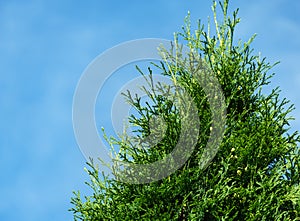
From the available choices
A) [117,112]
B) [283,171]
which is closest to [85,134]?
[117,112]

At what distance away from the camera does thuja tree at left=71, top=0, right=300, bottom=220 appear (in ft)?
34.6

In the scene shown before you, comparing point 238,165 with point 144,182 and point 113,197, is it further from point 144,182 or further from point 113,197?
point 113,197

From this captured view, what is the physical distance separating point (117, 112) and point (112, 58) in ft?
4.55

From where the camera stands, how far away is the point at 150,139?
1171 centimetres

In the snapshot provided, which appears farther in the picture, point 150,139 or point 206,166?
point 150,139

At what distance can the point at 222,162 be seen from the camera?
1065 centimetres

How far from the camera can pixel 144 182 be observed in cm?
1095

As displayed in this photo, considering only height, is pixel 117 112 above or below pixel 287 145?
above

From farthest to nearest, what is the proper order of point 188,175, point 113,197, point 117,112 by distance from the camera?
point 117,112
point 113,197
point 188,175

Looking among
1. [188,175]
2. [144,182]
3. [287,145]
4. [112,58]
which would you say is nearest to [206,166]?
[188,175]

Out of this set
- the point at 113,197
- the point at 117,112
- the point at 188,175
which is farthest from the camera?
the point at 117,112

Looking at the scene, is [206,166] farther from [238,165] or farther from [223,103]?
[223,103]

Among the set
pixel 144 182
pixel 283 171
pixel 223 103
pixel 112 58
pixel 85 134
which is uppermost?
pixel 112 58

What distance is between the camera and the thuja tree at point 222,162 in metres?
10.5
